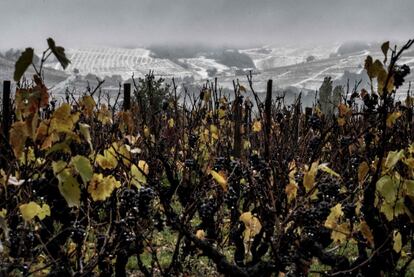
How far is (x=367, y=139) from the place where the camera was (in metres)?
4.20

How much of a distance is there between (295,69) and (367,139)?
173 metres

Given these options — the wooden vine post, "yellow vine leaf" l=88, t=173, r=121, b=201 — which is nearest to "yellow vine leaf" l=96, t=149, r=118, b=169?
"yellow vine leaf" l=88, t=173, r=121, b=201

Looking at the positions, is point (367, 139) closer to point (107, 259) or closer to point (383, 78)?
point (383, 78)

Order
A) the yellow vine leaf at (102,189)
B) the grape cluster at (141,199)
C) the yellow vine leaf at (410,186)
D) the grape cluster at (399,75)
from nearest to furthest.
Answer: the grape cluster at (399,75) → the yellow vine leaf at (410,186) → the grape cluster at (141,199) → the yellow vine leaf at (102,189)

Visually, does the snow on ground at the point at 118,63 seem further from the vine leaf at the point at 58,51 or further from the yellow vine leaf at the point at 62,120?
the vine leaf at the point at 58,51

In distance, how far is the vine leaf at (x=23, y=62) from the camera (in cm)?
143

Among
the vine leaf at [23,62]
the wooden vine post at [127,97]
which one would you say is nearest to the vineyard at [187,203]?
the vine leaf at [23,62]

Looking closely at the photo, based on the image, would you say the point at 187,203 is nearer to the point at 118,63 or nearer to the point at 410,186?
the point at 410,186

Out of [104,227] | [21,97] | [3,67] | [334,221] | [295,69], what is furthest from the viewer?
[295,69]

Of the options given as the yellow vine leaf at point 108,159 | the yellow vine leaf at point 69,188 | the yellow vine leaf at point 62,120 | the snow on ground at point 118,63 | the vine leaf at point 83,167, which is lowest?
the snow on ground at point 118,63

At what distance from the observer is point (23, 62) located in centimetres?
144

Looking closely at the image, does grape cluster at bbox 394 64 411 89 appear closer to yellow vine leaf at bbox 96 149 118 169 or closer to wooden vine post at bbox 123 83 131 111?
yellow vine leaf at bbox 96 149 118 169

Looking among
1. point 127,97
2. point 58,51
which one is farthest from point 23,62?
point 127,97

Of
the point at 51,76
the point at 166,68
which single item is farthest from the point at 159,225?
the point at 166,68
